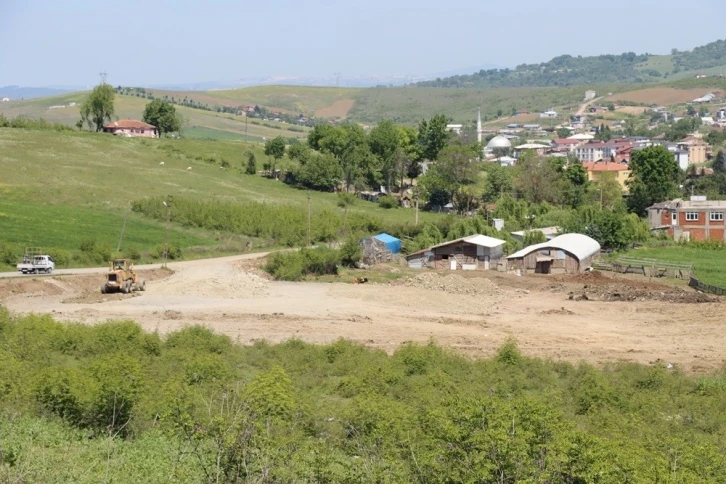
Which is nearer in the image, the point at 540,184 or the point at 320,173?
the point at 540,184

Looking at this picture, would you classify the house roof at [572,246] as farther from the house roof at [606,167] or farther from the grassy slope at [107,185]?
the house roof at [606,167]

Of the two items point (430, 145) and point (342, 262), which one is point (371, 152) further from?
point (342, 262)

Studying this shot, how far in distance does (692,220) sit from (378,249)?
25233 mm

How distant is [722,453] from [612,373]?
10.1 metres

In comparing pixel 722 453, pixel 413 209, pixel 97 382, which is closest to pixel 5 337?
pixel 97 382

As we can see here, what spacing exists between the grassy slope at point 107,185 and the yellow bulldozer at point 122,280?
9594mm

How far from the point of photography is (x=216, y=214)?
68812 millimetres

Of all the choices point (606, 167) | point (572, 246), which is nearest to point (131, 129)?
point (606, 167)

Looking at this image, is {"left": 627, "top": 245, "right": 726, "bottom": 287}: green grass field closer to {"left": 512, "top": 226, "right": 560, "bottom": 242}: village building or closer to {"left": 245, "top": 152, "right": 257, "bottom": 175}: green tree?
{"left": 512, "top": 226, "right": 560, "bottom": 242}: village building

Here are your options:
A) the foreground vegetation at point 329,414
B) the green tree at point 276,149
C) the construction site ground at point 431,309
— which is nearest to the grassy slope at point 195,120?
the green tree at point 276,149

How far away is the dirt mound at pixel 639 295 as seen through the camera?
153 ft

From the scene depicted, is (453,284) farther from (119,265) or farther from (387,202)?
(387,202)

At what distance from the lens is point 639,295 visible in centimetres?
4812

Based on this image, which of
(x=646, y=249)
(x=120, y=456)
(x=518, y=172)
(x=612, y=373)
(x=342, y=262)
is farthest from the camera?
(x=518, y=172)
